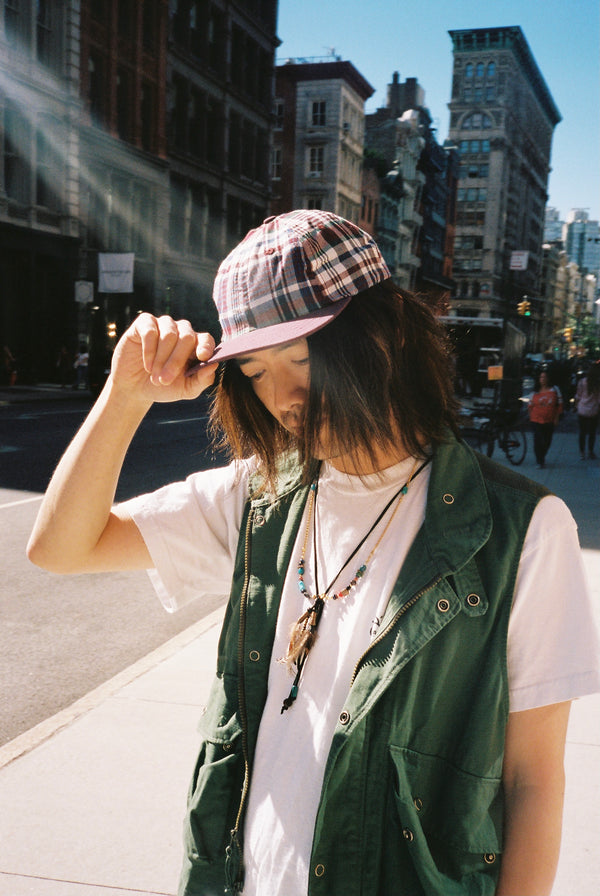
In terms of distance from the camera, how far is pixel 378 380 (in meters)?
1.45

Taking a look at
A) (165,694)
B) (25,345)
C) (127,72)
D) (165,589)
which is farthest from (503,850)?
(127,72)

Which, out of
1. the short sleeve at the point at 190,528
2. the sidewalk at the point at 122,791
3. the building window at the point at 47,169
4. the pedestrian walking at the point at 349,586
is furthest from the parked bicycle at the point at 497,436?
the building window at the point at 47,169

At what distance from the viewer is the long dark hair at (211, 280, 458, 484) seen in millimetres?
1439

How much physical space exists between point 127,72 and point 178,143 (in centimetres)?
550

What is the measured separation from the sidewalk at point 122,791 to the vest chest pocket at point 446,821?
1.72 metres

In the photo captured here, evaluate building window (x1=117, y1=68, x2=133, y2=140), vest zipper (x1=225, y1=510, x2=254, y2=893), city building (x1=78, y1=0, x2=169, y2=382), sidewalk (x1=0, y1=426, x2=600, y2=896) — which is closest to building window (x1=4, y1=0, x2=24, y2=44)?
city building (x1=78, y1=0, x2=169, y2=382)

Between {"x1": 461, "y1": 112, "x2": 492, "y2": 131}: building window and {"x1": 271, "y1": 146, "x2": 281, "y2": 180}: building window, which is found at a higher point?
{"x1": 461, "y1": 112, "x2": 492, "y2": 131}: building window

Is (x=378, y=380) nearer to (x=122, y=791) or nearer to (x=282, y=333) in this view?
(x=282, y=333)

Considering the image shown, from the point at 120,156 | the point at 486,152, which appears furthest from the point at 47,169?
the point at 486,152

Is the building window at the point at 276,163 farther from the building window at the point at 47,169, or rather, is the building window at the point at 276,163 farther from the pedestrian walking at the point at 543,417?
the pedestrian walking at the point at 543,417

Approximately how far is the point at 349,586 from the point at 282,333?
1.43 ft

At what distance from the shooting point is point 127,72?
1348 inches

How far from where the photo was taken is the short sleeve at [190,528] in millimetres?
1670

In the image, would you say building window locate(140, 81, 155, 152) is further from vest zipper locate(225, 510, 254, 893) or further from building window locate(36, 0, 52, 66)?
vest zipper locate(225, 510, 254, 893)
